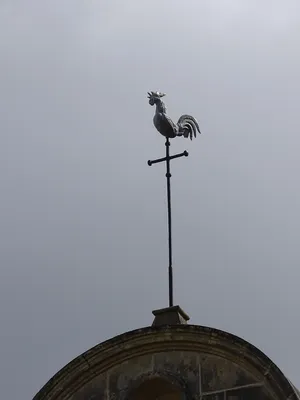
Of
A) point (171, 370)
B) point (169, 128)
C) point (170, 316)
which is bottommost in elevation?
point (171, 370)

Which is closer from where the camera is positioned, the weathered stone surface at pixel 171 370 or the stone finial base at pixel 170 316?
the weathered stone surface at pixel 171 370

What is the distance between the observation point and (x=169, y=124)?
50.4 ft

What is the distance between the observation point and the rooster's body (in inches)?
604

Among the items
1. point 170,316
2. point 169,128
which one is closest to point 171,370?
point 170,316

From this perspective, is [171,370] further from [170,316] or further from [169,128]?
[169,128]

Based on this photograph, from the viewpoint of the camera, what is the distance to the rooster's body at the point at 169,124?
1535cm

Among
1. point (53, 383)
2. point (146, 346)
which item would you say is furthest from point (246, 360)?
point (53, 383)

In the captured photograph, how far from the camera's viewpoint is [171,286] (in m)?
14.2

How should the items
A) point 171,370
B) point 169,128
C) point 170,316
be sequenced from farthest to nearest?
point 169,128 → point 170,316 → point 171,370

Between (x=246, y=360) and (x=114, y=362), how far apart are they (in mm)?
1828

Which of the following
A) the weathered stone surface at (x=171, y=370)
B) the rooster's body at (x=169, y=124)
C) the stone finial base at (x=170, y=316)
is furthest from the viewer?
the rooster's body at (x=169, y=124)

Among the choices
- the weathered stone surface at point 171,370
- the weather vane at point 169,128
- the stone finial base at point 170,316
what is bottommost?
the weathered stone surface at point 171,370

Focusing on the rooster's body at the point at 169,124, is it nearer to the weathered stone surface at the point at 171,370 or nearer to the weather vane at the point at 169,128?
the weather vane at the point at 169,128

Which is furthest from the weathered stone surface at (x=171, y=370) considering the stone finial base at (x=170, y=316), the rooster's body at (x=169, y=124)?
the rooster's body at (x=169, y=124)
